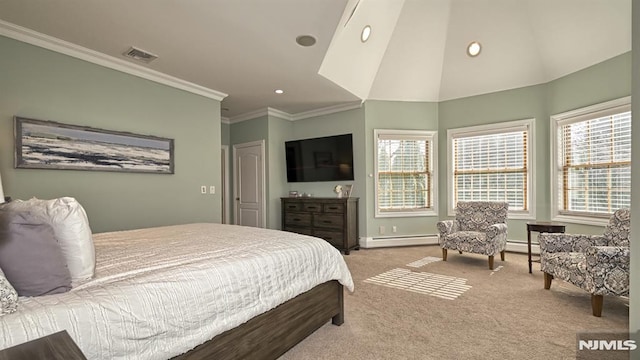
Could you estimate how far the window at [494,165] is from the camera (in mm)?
4590

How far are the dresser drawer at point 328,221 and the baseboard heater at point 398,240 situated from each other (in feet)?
2.11

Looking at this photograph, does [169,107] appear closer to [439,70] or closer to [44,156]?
[44,156]

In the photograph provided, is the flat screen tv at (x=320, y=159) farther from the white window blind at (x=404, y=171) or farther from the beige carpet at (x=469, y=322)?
the beige carpet at (x=469, y=322)

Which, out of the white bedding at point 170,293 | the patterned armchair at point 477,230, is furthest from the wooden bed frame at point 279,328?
the patterned armchair at point 477,230

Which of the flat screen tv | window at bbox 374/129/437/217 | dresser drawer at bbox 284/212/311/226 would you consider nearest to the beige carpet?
dresser drawer at bbox 284/212/311/226

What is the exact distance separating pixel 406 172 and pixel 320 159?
5.24 feet

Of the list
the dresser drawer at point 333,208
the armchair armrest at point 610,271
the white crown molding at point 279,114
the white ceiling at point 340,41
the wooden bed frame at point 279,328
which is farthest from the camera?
the white crown molding at point 279,114

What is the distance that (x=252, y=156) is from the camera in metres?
5.68

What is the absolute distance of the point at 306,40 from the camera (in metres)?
3.08

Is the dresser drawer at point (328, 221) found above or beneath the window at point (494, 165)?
beneath

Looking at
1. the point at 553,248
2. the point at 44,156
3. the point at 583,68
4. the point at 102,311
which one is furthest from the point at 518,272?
the point at 44,156

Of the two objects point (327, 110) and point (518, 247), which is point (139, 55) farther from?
point (518, 247)

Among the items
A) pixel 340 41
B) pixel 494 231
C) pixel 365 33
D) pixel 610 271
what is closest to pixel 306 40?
pixel 340 41

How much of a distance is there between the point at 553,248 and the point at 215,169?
437 cm
